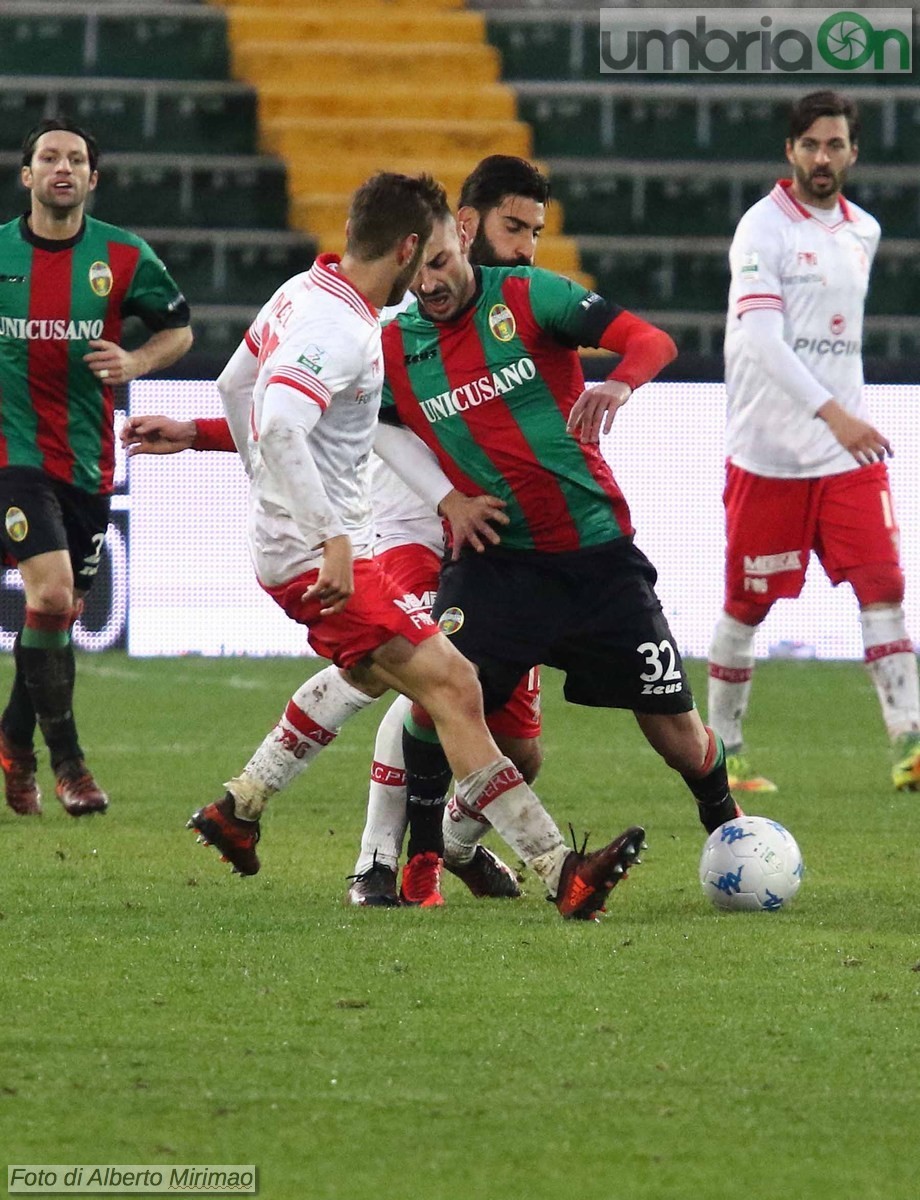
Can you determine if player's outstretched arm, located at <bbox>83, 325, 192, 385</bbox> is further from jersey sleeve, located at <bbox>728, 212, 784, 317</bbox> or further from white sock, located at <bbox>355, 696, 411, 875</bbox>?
white sock, located at <bbox>355, 696, 411, 875</bbox>

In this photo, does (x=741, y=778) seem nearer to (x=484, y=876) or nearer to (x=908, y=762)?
(x=908, y=762)

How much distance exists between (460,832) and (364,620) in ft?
2.72

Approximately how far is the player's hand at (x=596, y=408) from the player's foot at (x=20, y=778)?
10.3ft

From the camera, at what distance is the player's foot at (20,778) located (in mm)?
7547

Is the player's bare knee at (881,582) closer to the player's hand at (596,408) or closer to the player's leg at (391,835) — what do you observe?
the player's leg at (391,835)

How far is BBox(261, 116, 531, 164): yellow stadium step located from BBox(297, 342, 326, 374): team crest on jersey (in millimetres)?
13632

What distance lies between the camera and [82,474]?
7641mm

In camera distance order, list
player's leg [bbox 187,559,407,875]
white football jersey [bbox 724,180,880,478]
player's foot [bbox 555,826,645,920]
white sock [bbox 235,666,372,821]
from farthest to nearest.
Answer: white football jersey [bbox 724,180,880,478]
white sock [bbox 235,666,372,821]
player's leg [bbox 187,559,407,875]
player's foot [bbox 555,826,645,920]

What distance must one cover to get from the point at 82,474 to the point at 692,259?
33.7 feet

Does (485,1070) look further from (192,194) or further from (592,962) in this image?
(192,194)

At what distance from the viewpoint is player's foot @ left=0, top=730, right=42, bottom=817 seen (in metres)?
7.55

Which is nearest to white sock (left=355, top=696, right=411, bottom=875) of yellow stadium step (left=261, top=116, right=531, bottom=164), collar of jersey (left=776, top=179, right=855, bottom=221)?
collar of jersey (left=776, top=179, right=855, bottom=221)

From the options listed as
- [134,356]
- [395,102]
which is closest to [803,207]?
[134,356]

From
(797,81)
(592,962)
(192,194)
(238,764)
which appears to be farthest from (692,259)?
(592,962)
